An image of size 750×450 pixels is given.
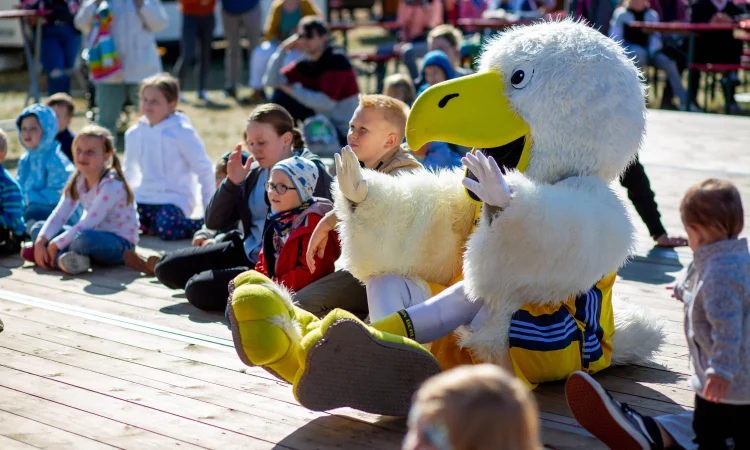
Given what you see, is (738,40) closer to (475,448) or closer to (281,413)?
(281,413)

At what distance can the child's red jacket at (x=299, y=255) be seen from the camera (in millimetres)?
4418

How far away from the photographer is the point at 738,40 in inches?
453

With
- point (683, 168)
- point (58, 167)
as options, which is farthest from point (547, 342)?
point (683, 168)

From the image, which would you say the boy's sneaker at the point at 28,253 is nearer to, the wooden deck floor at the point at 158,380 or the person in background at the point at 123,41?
the wooden deck floor at the point at 158,380

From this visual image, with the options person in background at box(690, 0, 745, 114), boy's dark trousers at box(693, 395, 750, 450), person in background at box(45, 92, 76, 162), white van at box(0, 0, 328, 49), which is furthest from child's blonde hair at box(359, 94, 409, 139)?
white van at box(0, 0, 328, 49)

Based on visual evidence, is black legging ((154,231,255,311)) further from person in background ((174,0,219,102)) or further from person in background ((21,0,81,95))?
person in background ((174,0,219,102))

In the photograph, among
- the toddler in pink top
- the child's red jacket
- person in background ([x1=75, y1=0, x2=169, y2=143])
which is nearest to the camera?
the child's red jacket

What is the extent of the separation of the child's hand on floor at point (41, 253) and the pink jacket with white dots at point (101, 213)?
58 mm

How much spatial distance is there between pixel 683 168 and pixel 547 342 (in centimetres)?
475

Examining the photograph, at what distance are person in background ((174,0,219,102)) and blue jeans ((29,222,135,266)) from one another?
308 inches

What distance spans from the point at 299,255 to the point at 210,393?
97cm

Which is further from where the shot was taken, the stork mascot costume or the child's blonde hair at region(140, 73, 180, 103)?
the child's blonde hair at region(140, 73, 180, 103)

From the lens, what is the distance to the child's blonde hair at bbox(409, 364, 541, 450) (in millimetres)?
1791

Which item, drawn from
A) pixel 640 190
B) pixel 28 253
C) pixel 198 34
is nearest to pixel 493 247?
pixel 640 190
